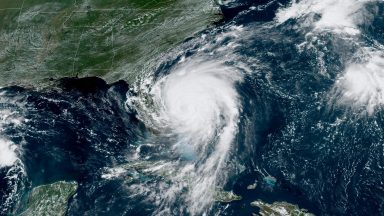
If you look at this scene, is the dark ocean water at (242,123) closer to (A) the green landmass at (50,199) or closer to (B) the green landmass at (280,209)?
(B) the green landmass at (280,209)

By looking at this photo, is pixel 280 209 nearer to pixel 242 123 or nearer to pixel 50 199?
pixel 242 123

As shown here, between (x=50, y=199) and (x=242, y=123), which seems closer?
(x=50, y=199)

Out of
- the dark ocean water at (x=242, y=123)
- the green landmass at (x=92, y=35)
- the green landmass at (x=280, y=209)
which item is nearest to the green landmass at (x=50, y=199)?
the dark ocean water at (x=242, y=123)

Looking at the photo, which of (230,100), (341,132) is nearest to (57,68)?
(230,100)

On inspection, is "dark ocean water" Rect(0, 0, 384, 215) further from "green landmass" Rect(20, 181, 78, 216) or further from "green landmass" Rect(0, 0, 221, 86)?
"green landmass" Rect(0, 0, 221, 86)

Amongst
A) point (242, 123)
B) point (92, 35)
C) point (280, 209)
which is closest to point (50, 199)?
point (242, 123)

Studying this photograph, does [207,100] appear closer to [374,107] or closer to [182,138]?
[182,138]
